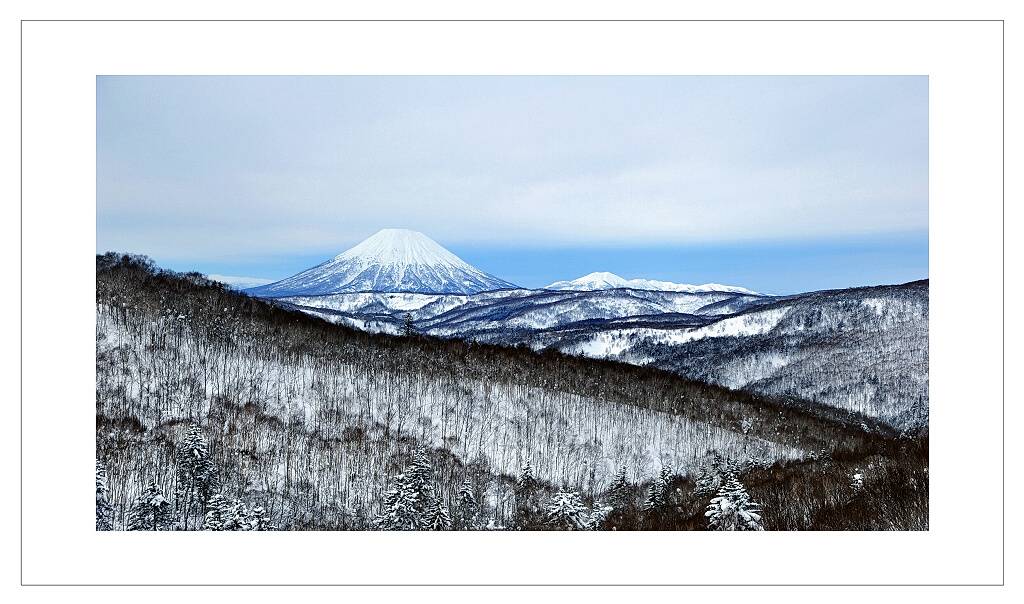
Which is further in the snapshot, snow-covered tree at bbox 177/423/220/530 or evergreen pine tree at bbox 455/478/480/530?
evergreen pine tree at bbox 455/478/480/530

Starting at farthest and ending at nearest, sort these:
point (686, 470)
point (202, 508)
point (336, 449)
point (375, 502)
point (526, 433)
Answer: point (686, 470)
point (526, 433)
point (336, 449)
point (375, 502)
point (202, 508)

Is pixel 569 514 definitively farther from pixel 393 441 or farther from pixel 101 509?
pixel 101 509

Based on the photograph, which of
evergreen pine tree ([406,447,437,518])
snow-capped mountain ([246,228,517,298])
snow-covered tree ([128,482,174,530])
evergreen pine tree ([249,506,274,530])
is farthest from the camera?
snow-capped mountain ([246,228,517,298])

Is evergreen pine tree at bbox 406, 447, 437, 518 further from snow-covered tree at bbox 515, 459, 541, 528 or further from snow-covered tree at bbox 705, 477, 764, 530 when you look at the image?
snow-covered tree at bbox 705, 477, 764, 530

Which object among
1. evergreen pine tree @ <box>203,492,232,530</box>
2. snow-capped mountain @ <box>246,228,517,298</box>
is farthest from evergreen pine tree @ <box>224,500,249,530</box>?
snow-capped mountain @ <box>246,228,517,298</box>

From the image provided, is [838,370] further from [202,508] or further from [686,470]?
[202,508]
